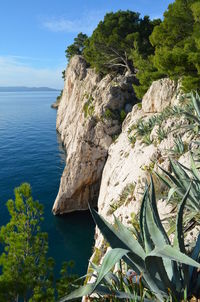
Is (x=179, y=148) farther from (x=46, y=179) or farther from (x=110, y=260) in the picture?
(x=46, y=179)

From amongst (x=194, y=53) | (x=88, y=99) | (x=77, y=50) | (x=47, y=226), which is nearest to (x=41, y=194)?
(x=47, y=226)

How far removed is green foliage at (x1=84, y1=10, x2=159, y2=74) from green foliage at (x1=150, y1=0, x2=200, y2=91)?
7.53 metres

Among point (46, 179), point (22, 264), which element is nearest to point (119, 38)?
point (46, 179)

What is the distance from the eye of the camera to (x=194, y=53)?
10.9 m

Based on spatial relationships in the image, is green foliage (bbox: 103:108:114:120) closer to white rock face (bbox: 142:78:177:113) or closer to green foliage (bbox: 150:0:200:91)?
white rock face (bbox: 142:78:177:113)

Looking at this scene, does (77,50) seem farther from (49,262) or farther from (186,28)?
(49,262)

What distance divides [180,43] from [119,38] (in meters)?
11.8

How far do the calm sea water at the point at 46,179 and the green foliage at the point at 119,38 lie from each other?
51.2 feet

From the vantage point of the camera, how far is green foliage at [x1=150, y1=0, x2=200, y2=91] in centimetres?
1159

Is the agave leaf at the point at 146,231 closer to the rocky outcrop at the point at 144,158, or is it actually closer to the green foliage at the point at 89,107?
the rocky outcrop at the point at 144,158

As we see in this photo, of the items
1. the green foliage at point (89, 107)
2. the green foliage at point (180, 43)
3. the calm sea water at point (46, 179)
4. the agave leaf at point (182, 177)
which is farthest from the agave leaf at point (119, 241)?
the green foliage at point (89, 107)

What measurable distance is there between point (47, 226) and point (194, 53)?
16.7 metres

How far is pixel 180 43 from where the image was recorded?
14164mm

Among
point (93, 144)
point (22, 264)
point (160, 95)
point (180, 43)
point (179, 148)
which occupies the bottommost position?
point (22, 264)
